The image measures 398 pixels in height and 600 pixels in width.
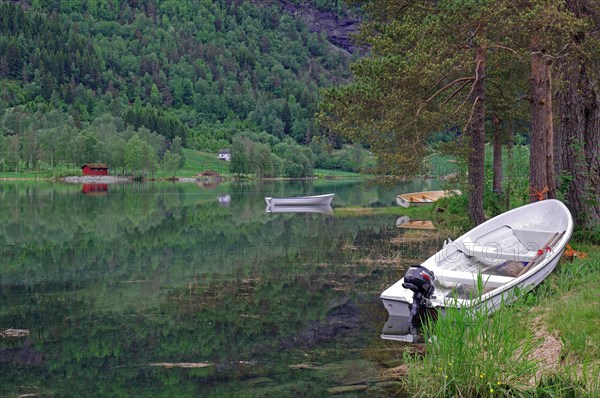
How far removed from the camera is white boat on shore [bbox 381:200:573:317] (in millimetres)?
12453

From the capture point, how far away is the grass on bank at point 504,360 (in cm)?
802

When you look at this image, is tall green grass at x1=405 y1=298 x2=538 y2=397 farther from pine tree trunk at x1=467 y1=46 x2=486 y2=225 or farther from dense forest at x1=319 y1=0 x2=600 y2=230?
pine tree trunk at x1=467 y1=46 x2=486 y2=225

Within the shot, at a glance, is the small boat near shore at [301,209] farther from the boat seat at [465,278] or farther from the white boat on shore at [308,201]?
the boat seat at [465,278]

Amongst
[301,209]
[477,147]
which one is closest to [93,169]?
[301,209]

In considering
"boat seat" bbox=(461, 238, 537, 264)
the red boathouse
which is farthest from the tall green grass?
the red boathouse

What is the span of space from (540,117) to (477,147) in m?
6.35

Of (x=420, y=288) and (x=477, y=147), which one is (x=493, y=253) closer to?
(x=420, y=288)

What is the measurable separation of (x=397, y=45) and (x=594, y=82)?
275 inches

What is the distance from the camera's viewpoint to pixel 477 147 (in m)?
24.1

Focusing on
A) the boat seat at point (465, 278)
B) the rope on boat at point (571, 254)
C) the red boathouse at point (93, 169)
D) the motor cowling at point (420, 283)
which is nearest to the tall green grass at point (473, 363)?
the motor cowling at point (420, 283)

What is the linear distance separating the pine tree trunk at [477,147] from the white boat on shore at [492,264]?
621cm

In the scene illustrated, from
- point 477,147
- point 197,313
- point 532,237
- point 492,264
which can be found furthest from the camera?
point 477,147

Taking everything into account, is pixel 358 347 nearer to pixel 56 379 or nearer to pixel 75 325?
pixel 56 379

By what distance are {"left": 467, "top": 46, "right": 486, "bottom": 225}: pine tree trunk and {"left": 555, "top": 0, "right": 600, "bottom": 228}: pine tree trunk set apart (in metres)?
4.67
